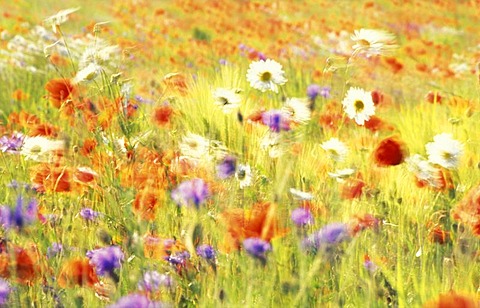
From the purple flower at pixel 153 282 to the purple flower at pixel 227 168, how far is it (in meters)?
0.30

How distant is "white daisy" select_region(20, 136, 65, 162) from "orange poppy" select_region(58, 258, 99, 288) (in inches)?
19.2

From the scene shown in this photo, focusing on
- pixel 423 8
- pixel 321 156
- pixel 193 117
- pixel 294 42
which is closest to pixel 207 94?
pixel 193 117

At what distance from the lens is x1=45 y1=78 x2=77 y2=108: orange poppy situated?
171 centimetres

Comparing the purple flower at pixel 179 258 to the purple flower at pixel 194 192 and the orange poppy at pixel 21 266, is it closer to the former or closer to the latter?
the purple flower at pixel 194 192

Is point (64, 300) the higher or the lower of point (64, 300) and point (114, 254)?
the lower

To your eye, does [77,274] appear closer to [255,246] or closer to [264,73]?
[255,246]

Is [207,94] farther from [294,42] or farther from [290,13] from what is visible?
[290,13]

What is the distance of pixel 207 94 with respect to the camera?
6.72 feet

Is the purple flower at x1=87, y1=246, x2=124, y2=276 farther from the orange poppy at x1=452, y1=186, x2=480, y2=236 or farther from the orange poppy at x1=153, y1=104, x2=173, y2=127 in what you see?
the orange poppy at x1=153, y1=104, x2=173, y2=127

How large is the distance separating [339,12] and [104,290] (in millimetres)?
9715

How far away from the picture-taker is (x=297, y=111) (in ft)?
5.20

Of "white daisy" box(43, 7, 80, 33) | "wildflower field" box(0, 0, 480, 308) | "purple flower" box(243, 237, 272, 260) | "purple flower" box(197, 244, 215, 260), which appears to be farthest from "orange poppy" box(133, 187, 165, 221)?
"white daisy" box(43, 7, 80, 33)

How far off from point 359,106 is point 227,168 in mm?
564

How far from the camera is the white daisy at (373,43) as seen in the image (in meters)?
1.57
